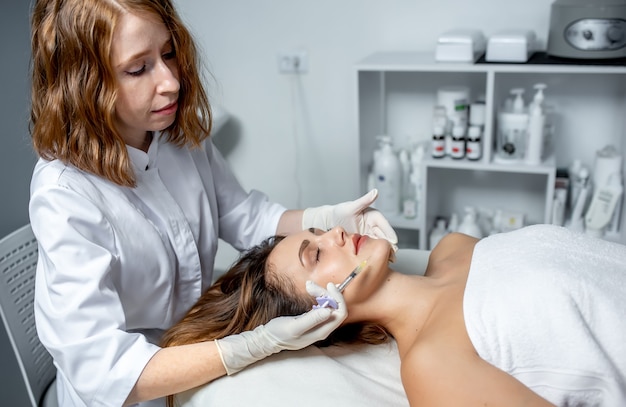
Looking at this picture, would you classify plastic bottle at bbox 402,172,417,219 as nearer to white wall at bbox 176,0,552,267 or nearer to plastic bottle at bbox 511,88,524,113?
white wall at bbox 176,0,552,267

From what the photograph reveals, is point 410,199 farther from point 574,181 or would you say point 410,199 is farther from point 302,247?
point 302,247

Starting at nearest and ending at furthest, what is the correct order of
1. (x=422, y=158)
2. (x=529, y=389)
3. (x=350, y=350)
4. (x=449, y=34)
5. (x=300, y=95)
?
1. (x=529, y=389)
2. (x=350, y=350)
3. (x=449, y=34)
4. (x=422, y=158)
5. (x=300, y=95)

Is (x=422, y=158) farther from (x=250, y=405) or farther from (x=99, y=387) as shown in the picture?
(x=99, y=387)

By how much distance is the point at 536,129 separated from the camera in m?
2.03

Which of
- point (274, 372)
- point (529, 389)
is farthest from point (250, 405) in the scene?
point (529, 389)

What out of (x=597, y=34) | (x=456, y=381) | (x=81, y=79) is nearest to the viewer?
(x=456, y=381)

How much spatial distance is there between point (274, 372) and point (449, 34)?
52.1 inches

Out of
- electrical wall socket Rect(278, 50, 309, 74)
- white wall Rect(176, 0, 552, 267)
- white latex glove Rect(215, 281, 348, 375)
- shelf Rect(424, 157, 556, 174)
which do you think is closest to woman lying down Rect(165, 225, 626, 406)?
white latex glove Rect(215, 281, 348, 375)

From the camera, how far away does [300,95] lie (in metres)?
2.52

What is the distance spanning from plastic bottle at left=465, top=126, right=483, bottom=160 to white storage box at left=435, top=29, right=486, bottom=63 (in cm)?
23

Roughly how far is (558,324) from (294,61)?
164 centimetres

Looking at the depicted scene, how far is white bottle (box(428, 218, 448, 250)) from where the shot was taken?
93.0 inches

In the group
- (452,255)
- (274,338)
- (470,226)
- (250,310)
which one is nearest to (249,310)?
(250,310)

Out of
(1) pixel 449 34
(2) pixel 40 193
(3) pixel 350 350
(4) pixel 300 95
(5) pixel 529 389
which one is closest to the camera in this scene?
(5) pixel 529 389
